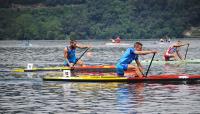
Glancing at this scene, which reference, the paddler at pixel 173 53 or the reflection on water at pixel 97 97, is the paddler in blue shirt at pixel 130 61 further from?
the paddler at pixel 173 53

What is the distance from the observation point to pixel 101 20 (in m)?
170

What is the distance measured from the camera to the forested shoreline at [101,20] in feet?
536

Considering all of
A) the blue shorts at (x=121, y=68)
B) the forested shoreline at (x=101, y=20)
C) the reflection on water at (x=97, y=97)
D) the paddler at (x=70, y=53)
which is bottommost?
the reflection on water at (x=97, y=97)

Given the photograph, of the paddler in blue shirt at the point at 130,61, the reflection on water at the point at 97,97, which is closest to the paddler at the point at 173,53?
the paddler in blue shirt at the point at 130,61

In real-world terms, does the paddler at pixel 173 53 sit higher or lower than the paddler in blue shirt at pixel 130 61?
higher

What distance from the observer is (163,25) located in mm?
167500

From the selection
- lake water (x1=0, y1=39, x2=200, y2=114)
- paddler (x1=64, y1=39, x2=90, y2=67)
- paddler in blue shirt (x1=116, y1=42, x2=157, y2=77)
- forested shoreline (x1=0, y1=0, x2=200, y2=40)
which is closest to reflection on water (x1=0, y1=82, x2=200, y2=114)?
lake water (x1=0, y1=39, x2=200, y2=114)

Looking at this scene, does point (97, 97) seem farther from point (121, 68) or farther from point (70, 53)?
point (70, 53)

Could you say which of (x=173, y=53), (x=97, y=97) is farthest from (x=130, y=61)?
(x=173, y=53)

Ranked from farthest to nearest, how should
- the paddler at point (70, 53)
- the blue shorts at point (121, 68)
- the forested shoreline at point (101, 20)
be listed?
1. the forested shoreline at point (101, 20)
2. the paddler at point (70, 53)
3. the blue shorts at point (121, 68)

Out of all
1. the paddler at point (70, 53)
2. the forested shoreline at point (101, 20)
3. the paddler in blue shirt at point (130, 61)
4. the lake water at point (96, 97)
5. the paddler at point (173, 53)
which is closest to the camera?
the lake water at point (96, 97)

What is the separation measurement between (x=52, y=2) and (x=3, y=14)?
44.2ft

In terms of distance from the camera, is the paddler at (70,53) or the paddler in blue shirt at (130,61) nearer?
the paddler in blue shirt at (130,61)

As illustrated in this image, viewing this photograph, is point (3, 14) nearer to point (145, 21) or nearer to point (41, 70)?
point (145, 21)
